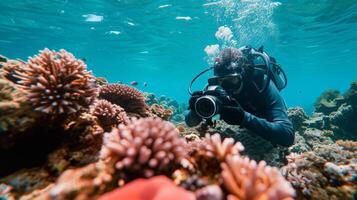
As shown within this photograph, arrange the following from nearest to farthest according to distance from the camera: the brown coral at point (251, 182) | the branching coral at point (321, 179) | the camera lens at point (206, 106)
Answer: the brown coral at point (251, 182) < the branching coral at point (321, 179) < the camera lens at point (206, 106)

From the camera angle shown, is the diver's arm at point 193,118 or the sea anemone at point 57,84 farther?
the diver's arm at point 193,118

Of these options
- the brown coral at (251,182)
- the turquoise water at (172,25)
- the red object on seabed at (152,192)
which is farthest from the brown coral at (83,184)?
the turquoise water at (172,25)

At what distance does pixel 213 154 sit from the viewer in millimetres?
2164

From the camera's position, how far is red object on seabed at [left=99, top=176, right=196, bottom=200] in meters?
1.30

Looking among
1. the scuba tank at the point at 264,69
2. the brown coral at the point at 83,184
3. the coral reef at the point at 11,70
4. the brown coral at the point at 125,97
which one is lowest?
the brown coral at the point at 83,184

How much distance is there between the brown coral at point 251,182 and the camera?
1651 millimetres

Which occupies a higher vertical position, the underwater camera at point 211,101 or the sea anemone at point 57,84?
the underwater camera at point 211,101

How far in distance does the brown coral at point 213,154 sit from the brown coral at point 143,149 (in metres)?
0.30

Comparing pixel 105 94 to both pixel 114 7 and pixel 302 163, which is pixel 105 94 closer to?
pixel 302 163

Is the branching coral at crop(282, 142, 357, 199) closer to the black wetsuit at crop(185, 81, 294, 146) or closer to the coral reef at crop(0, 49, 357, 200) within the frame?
the coral reef at crop(0, 49, 357, 200)

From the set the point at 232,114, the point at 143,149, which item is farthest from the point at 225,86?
the point at 143,149

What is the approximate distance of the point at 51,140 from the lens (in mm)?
2719

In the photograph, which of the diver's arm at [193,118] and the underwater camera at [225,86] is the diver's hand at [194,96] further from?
the diver's arm at [193,118]

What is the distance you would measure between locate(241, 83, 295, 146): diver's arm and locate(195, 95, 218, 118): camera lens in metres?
0.78
